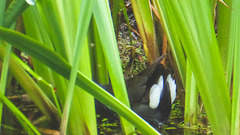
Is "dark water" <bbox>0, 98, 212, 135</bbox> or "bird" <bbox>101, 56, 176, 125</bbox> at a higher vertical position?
"bird" <bbox>101, 56, 176, 125</bbox>

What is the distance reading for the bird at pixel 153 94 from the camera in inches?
69.0

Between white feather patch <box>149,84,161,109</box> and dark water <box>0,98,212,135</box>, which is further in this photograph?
white feather patch <box>149,84,161,109</box>

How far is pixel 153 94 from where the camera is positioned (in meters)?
1.83

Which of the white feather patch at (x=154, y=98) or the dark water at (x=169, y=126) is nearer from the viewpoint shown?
the dark water at (x=169, y=126)

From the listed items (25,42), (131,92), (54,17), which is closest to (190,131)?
(131,92)

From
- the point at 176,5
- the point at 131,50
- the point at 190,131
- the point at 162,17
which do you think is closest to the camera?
the point at 176,5

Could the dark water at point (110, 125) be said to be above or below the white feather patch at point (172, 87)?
below

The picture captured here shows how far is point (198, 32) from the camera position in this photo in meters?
0.93

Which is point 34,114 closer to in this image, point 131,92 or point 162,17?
point 131,92

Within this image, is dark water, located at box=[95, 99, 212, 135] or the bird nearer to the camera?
dark water, located at box=[95, 99, 212, 135]

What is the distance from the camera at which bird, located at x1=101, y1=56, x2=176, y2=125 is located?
1.75m

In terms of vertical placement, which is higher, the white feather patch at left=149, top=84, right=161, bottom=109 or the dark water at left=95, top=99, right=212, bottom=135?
the white feather patch at left=149, top=84, right=161, bottom=109

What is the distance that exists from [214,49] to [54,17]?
40 centimetres

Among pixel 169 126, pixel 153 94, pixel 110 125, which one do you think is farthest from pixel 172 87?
pixel 110 125
